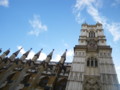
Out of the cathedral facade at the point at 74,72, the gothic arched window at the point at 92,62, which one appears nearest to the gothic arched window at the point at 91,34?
the cathedral facade at the point at 74,72

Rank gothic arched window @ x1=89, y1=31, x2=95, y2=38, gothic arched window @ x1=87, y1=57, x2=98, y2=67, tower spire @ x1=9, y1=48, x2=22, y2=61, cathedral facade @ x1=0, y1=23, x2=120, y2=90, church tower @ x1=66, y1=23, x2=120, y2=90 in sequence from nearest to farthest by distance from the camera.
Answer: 1. church tower @ x1=66, y1=23, x2=120, y2=90
2. cathedral facade @ x1=0, y1=23, x2=120, y2=90
3. gothic arched window @ x1=87, y1=57, x2=98, y2=67
4. tower spire @ x1=9, y1=48, x2=22, y2=61
5. gothic arched window @ x1=89, y1=31, x2=95, y2=38

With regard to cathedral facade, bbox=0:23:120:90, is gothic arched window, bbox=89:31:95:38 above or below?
above

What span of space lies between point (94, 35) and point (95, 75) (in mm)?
12928

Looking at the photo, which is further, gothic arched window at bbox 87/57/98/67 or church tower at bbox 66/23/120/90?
gothic arched window at bbox 87/57/98/67

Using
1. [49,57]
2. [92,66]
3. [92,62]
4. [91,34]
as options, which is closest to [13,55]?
[49,57]

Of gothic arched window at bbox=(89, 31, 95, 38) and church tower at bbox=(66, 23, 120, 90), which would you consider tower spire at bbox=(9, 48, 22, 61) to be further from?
gothic arched window at bbox=(89, 31, 95, 38)

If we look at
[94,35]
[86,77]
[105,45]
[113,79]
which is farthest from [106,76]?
[94,35]

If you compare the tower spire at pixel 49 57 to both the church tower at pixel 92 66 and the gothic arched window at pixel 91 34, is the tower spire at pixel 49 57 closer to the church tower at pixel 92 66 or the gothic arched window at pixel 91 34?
the church tower at pixel 92 66

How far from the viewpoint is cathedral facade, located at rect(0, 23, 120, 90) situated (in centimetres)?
1867

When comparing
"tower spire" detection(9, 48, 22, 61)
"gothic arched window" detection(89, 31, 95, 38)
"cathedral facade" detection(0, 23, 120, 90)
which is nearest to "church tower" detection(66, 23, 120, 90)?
"cathedral facade" detection(0, 23, 120, 90)

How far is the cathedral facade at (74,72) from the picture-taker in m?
18.7

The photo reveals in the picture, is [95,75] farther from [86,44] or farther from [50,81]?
[86,44]

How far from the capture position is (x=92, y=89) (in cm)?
1792

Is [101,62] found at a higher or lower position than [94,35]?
lower
